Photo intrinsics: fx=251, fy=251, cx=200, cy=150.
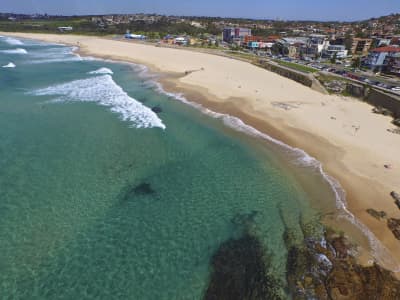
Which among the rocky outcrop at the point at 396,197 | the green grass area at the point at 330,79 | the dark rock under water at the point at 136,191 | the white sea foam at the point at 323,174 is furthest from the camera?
the green grass area at the point at 330,79

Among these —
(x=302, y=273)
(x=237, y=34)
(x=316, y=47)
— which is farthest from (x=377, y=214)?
(x=237, y=34)

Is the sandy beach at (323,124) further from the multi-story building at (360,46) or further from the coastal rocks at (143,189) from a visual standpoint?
the multi-story building at (360,46)

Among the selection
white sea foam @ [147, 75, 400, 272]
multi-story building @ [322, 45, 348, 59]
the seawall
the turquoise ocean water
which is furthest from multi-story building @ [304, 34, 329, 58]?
the turquoise ocean water

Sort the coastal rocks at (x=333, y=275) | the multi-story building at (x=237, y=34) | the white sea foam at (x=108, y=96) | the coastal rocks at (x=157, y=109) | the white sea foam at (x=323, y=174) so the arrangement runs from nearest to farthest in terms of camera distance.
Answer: the coastal rocks at (x=333, y=275), the white sea foam at (x=323, y=174), the white sea foam at (x=108, y=96), the coastal rocks at (x=157, y=109), the multi-story building at (x=237, y=34)

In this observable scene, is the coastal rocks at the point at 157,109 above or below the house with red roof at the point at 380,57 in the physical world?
below

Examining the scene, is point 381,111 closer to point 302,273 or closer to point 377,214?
point 377,214

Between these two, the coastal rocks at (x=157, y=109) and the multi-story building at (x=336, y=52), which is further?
the multi-story building at (x=336, y=52)

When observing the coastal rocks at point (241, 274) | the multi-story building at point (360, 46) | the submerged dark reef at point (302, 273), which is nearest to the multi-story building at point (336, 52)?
the multi-story building at point (360, 46)
